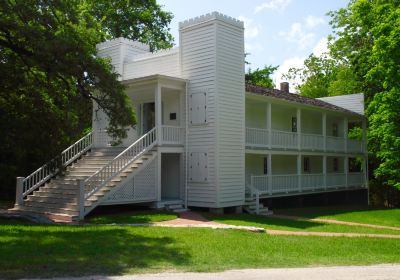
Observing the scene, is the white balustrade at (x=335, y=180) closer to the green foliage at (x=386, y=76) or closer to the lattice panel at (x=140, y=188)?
the green foliage at (x=386, y=76)

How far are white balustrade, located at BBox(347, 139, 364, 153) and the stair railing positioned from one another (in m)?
18.3

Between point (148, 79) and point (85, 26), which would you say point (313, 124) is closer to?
point (148, 79)

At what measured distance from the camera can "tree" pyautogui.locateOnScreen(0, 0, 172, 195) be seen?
1430 cm

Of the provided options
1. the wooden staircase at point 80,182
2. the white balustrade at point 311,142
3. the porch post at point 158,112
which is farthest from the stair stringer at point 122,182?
the white balustrade at point 311,142

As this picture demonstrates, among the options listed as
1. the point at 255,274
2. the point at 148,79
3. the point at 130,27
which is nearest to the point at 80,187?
the point at 148,79

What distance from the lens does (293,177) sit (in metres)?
26.3

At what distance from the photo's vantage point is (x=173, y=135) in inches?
854

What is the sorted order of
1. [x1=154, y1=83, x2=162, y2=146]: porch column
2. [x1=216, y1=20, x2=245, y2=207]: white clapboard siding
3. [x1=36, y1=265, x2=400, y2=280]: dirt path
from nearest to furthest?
[x1=36, y1=265, x2=400, y2=280]: dirt path < [x1=154, y1=83, x2=162, y2=146]: porch column < [x1=216, y1=20, x2=245, y2=207]: white clapboard siding

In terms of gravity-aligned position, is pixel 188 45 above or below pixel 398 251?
above

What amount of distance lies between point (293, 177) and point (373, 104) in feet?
19.7

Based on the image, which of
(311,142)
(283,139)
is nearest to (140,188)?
(283,139)

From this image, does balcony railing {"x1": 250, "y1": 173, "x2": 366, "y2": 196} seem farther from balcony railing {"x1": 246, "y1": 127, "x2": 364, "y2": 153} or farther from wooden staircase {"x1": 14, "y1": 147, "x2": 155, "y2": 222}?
wooden staircase {"x1": 14, "y1": 147, "x2": 155, "y2": 222}

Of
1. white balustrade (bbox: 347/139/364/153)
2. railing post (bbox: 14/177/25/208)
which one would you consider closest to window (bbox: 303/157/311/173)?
white balustrade (bbox: 347/139/364/153)

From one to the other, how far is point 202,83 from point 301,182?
9.46 meters
